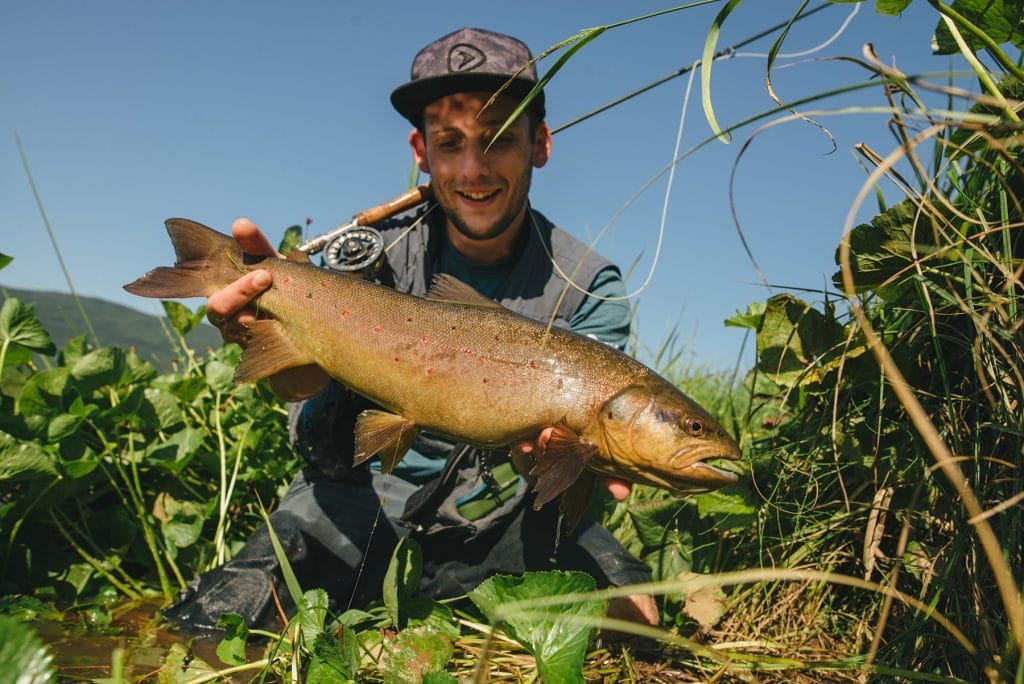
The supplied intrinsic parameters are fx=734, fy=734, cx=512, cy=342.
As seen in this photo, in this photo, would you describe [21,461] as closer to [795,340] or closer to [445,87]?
[445,87]

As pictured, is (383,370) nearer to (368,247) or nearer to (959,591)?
(368,247)

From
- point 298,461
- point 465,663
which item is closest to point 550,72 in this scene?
point 465,663

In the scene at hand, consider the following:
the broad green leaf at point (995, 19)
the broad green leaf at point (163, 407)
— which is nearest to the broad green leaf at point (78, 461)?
the broad green leaf at point (163, 407)

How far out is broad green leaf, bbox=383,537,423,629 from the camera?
2564 millimetres

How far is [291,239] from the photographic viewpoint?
14.0ft

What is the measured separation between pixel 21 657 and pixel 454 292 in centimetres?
176

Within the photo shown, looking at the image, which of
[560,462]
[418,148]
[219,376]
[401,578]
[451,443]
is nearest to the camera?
[560,462]

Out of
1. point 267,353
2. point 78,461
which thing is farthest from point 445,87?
point 78,461

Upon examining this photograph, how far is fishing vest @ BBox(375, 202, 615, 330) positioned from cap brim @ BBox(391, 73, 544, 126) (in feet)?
1.87

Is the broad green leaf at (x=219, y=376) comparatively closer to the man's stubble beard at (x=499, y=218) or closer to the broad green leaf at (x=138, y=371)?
the broad green leaf at (x=138, y=371)

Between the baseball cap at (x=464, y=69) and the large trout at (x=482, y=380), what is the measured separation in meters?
1.41

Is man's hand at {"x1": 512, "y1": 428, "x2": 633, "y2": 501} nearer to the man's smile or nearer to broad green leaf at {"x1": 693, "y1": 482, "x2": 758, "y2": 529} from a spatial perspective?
broad green leaf at {"x1": 693, "y1": 482, "x2": 758, "y2": 529}

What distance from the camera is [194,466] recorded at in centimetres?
394

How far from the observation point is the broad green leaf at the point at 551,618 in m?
1.89
